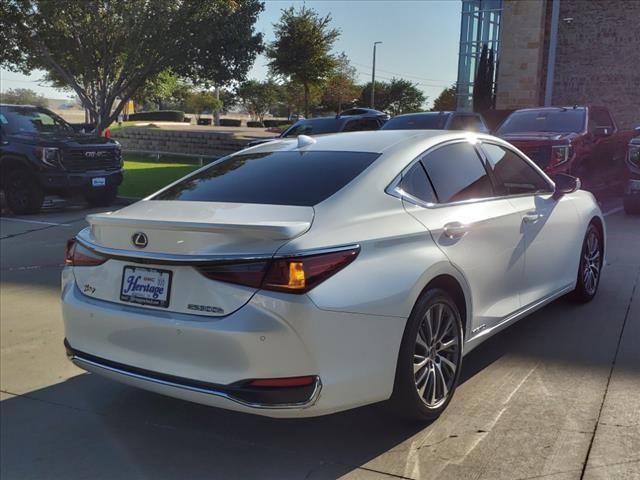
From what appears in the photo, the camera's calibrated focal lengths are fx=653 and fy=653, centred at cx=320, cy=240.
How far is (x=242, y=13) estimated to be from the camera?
Answer: 21.4 m

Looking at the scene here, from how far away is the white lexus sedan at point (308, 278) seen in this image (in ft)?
9.57

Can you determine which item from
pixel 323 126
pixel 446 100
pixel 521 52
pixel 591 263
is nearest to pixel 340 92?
pixel 446 100

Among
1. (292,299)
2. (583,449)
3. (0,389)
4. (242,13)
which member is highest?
(242,13)

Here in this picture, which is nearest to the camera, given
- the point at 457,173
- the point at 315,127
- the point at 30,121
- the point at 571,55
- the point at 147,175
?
the point at 457,173

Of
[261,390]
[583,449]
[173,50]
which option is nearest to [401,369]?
[261,390]

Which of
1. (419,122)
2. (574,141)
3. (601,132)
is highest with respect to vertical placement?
(419,122)

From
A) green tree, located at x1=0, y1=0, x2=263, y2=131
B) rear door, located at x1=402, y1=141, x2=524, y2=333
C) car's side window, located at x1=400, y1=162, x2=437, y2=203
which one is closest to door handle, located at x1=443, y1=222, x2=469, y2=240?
rear door, located at x1=402, y1=141, x2=524, y2=333

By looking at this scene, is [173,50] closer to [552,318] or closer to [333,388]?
[552,318]

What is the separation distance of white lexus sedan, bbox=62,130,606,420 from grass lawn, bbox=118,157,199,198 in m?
10.2

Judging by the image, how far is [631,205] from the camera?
10984mm

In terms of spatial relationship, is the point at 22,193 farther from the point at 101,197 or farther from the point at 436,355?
the point at 436,355

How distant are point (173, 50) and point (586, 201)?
1642cm

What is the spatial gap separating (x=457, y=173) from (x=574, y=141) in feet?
23.0

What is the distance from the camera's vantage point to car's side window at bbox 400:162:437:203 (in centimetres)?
375
